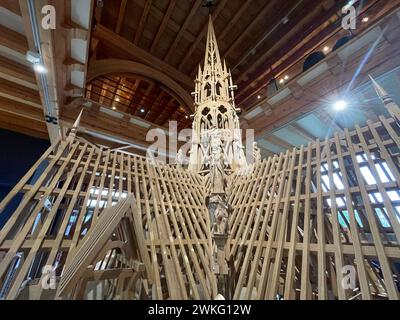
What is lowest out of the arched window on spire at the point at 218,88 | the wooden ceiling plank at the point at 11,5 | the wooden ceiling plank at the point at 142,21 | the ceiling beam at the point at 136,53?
the wooden ceiling plank at the point at 11,5

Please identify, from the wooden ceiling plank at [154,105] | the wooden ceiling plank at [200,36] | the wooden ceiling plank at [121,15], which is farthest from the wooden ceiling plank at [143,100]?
the wooden ceiling plank at [121,15]

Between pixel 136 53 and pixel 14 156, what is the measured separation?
15.2 ft

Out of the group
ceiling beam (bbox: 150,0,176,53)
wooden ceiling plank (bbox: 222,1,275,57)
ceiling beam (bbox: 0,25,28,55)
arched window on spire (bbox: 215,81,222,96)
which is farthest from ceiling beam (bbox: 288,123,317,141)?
ceiling beam (bbox: 0,25,28,55)

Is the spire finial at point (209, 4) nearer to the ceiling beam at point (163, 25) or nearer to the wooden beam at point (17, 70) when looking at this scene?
the ceiling beam at point (163, 25)

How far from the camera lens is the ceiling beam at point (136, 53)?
5.23m

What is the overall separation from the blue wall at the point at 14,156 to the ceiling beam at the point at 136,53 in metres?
3.59

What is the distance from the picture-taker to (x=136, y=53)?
5.92 meters

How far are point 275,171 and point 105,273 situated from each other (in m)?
2.18

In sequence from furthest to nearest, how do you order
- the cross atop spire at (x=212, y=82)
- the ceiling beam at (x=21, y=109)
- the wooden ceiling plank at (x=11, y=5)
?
the cross atop spire at (x=212, y=82)
the ceiling beam at (x=21, y=109)
the wooden ceiling plank at (x=11, y=5)

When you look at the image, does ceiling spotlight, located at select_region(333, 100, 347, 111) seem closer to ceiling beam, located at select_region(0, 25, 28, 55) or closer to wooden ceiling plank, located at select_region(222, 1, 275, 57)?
wooden ceiling plank, located at select_region(222, 1, 275, 57)

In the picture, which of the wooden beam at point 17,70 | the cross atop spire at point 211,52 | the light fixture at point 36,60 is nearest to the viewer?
the light fixture at point 36,60

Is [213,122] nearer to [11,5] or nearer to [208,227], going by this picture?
[208,227]

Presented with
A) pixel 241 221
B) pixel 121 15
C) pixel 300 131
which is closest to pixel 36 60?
pixel 121 15
